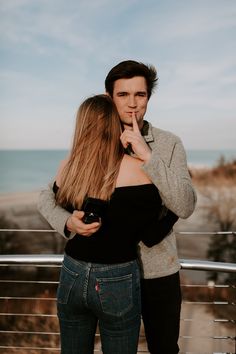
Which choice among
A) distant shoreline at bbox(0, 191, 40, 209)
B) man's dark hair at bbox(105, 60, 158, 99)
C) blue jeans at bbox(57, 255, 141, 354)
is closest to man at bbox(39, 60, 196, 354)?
man's dark hair at bbox(105, 60, 158, 99)

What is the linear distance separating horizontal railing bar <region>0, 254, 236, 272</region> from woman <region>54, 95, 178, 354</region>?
51cm

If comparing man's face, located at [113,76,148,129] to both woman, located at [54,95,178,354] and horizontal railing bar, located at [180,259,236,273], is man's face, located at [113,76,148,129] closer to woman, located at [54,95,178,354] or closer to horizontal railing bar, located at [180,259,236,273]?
woman, located at [54,95,178,354]

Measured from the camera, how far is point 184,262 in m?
1.65

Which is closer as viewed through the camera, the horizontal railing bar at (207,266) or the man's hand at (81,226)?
the man's hand at (81,226)

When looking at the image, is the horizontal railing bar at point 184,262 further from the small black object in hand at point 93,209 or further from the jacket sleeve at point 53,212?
the small black object in hand at point 93,209

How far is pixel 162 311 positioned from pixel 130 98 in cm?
82

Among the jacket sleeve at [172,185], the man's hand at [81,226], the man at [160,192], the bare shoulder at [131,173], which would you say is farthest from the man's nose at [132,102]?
the man's hand at [81,226]

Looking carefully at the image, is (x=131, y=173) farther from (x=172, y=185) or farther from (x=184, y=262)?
(x=184, y=262)

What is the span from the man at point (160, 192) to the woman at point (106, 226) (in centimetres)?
5

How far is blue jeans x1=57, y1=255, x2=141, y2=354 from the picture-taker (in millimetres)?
1137

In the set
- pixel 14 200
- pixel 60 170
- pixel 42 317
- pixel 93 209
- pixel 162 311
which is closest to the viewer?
pixel 93 209

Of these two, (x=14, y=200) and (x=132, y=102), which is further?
(x=14, y=200)

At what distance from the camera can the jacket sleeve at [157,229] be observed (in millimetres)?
1282

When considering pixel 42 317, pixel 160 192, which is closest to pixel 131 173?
pixel 160 192
